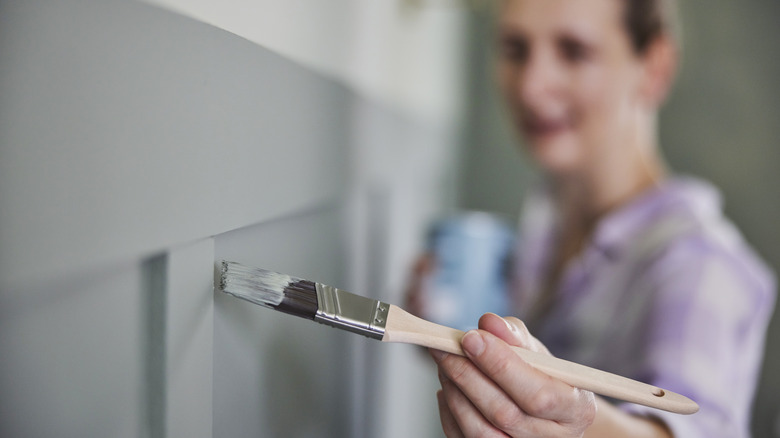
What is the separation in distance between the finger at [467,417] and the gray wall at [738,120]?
116 cm

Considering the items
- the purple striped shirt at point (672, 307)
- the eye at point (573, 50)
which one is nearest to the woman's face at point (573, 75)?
the eye at point (573, 50)

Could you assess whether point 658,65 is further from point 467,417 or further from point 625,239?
point 467,417

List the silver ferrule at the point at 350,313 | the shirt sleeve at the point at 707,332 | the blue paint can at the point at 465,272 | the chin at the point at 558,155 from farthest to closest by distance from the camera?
the blue paint can at the point at 465,272 < the chin at the point at 558,155 < the shirt sleeve at the point at 707,332 < the silver ferrule at the point at 350,313

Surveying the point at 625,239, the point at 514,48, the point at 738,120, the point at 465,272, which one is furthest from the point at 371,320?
the point at 738,120

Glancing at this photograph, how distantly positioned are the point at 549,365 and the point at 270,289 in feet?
0.50

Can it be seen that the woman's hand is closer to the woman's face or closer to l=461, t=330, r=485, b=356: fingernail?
l=461, t=330, r=485, b=356: fingernail

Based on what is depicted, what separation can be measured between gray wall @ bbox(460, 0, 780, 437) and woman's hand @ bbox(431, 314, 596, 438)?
1.12m

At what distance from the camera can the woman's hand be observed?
0.96 feet

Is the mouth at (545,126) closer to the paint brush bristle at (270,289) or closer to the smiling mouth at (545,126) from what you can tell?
the smiling mouth at (545,126)

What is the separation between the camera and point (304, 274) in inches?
17.6

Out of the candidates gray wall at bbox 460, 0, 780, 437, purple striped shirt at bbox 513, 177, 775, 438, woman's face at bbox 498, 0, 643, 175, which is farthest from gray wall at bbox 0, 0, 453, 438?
gray wall at bbox 460, 0, 780, 437

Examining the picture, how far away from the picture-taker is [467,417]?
0.33 m

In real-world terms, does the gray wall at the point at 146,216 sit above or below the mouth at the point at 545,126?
below

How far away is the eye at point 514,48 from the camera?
792 millimetres
